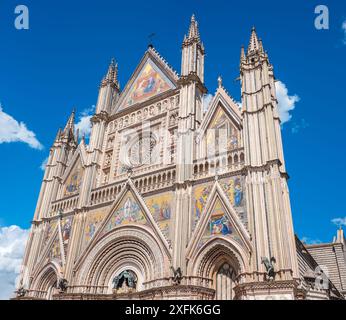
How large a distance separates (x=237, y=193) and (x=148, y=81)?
537 inches

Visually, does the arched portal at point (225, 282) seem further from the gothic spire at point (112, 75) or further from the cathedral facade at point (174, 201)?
the gothic spire at point (112, 75)

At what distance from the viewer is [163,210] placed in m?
19.6

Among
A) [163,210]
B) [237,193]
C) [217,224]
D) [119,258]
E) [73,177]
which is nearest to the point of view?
[217,224]

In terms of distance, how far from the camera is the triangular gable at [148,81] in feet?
84.9

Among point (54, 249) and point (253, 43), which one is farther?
point (54, 249)

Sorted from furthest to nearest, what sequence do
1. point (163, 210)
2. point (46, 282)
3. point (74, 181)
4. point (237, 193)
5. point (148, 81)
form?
point (148, 81) → point (74, 181) → point (46, 282) → point (163, 210) → point (237, 193)

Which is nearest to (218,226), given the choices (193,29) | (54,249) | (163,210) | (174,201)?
(174,201)

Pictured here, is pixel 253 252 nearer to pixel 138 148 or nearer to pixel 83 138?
pixel 138 148

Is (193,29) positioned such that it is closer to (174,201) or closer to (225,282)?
(174,201)

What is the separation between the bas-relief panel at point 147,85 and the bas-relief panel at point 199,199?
9571 mm

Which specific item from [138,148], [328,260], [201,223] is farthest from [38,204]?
[328,260]

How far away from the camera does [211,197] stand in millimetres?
17984

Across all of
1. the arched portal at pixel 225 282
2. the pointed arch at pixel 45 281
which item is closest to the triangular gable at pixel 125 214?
the pointed arch at pixel 45 281

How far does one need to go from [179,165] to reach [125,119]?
858cm
